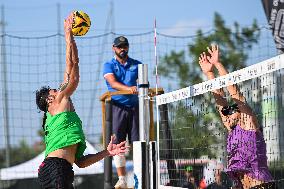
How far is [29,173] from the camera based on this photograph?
1595 centimetres

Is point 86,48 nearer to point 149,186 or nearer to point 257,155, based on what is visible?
point 149,186

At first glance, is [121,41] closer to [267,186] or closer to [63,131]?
[63,131]

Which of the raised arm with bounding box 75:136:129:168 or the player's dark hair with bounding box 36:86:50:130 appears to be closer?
the raised arm with bounding box 75:136:129:168

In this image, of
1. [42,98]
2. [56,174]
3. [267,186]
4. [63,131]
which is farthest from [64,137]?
[267,186]

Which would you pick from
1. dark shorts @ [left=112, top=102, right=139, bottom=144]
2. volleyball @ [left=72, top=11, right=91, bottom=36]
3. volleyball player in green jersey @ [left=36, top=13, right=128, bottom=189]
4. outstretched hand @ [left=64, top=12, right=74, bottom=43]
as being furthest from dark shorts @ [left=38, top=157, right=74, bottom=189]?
dark shorts @ [left=112, top=102, right=139, bottom=144]

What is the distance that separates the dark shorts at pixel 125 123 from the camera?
9867 mm

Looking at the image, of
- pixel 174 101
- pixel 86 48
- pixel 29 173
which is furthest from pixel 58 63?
pixel 174 101

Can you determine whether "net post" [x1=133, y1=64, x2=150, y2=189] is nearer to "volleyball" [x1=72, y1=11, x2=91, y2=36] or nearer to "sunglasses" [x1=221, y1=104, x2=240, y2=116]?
"volleyball" [x1=72, y1=11, x2=91, y2=36]

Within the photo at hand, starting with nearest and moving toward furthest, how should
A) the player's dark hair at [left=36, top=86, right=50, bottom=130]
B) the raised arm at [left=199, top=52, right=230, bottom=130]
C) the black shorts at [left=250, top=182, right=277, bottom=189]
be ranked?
the black shorts at [left=250, top=182, right=277, bottom=189] → the player's dark hair at [left=36, top=86, right=50, bottom=130] → the raised arm at [left=199, top=52, right=230, bottom=130]

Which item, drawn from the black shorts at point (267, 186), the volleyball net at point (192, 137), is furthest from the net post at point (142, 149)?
the black shorts at point (267, 186)

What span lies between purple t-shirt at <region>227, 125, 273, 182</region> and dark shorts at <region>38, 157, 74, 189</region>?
157 cm

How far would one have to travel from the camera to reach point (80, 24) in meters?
7.78

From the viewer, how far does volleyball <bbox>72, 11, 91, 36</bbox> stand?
7766 mm

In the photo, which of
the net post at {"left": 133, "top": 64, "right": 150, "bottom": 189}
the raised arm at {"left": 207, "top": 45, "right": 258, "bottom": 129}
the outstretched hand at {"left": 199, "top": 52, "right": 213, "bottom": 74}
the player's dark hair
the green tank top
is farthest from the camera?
the outstretched hand at {"left": 199, "top": 52, "right": 213, "bottom": 74}
